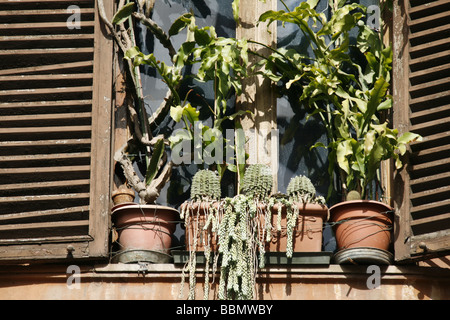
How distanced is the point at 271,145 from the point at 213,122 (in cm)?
43

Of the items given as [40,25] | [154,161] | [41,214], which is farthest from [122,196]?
[40,25]

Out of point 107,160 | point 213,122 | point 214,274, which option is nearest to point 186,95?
point 213,122

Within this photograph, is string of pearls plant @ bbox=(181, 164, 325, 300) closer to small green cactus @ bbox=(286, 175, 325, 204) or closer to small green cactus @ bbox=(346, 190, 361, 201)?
small green cactus @ bbox=(286, 175, 325, 204)

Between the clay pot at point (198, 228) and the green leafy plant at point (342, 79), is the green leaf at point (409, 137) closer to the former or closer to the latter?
the green leafy plant at point (342, 79)

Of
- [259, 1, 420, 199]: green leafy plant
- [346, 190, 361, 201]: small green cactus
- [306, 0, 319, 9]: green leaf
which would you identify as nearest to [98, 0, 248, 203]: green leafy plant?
[259, 1, 420, 199]: green leafy plant

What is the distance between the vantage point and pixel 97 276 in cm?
699

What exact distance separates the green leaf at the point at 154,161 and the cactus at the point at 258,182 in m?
0.57

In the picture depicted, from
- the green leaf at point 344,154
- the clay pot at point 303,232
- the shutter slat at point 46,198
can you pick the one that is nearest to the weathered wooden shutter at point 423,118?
the green leaf at point 344,154

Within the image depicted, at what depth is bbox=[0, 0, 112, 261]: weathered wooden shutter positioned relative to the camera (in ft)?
23.0

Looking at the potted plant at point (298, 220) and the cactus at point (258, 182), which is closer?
the potted plant at point (298, 220)

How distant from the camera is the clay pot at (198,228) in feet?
23.0

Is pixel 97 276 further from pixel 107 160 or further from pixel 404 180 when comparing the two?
pixel 404 180

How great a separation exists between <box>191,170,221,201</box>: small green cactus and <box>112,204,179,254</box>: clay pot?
18 centimetres

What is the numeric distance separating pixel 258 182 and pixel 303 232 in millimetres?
384
